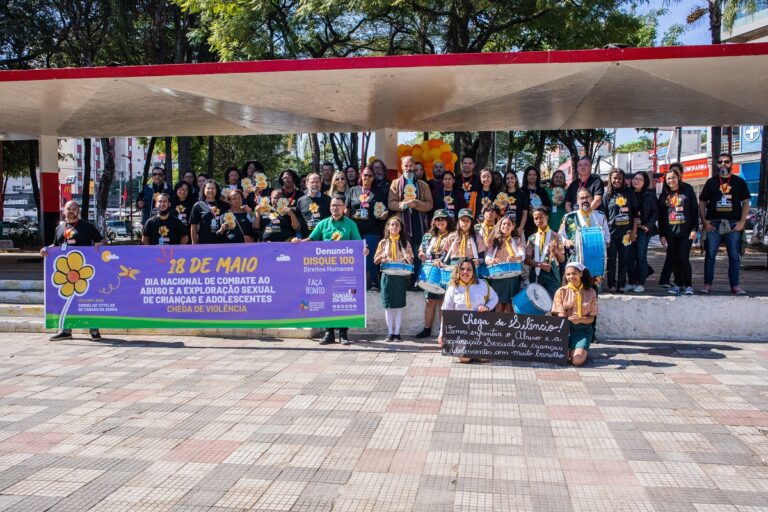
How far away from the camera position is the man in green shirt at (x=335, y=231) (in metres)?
9.06

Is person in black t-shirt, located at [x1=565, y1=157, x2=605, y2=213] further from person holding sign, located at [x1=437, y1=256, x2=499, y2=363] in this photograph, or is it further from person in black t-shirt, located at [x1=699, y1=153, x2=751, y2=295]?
person holding sign, located at [x1=437, y1=256, x2=499, y2=363]

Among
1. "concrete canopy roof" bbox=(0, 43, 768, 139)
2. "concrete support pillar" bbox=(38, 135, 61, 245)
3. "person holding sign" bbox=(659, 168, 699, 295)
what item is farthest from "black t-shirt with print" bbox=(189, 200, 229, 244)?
"concrete support pillar" bbox=(38, 135, 61, 245)

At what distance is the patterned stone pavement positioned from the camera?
4312 mm

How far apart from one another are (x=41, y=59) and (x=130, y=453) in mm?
24195

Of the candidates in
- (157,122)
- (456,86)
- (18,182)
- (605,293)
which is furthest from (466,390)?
(18,182)

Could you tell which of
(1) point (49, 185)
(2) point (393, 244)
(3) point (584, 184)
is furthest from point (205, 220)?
(1) point (49, 185)

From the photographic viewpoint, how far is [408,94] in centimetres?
1094

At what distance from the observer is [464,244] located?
28.4 ft

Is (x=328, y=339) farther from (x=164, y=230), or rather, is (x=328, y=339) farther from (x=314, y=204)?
(x=164, y=230)

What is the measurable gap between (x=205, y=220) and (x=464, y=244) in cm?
383

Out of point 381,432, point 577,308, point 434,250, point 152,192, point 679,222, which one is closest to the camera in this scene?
point 381,432

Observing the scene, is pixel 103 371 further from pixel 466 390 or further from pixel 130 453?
pixel 466 390

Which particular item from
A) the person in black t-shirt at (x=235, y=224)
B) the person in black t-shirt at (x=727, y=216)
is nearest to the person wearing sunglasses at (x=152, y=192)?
the person in black t-shirt at (x=235, y=224)

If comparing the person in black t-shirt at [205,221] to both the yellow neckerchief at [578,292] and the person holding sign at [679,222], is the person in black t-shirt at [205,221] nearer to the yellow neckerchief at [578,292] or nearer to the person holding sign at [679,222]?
the yellow neckerchief at [578,292]
